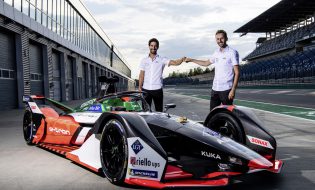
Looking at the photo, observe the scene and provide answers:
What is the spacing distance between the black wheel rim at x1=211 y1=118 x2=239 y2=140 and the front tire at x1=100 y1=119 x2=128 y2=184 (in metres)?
1.46

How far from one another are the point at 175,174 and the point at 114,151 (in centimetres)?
75

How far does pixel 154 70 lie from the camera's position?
20.5 ft

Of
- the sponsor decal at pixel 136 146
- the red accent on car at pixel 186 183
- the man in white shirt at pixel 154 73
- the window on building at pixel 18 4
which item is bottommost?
the red accent on car at pixel 186 183

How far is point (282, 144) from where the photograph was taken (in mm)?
6090

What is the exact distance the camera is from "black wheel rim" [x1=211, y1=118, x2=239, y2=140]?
4.64 metres

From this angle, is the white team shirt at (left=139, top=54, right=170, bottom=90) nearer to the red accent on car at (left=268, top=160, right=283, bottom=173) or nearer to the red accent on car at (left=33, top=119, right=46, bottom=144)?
the red accent on car at (left=33, top=119, right=46, bottom=144)

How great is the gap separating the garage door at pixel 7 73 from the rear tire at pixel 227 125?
13.7 m

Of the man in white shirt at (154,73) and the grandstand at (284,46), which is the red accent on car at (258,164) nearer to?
the man in white shirt at (154,73)

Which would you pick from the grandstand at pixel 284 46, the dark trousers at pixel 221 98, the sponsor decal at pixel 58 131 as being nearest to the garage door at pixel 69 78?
the grandstand at pixel 284 46

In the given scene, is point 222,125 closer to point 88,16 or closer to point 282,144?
point 282,144

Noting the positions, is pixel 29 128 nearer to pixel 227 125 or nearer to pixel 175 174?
pixel 227 125

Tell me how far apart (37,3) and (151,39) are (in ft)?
57.0

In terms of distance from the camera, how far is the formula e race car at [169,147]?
11.2ft

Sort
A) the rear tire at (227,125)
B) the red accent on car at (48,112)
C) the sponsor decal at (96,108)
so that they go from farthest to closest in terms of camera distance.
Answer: the red accent on car at (48,112), the sponsor decal at (96,108), the rear tire at (227,125)
